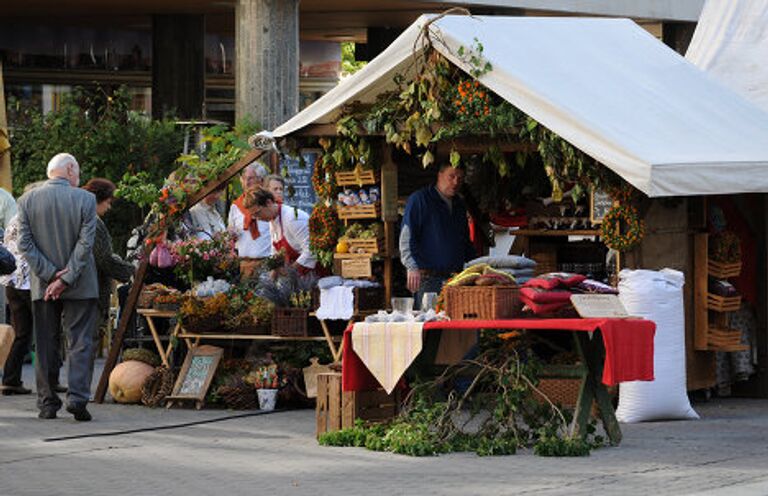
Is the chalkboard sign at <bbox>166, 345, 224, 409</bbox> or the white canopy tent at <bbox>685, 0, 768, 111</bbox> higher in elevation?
the white canopy tent at <bbox>685, 0, 768, 111</bbox>

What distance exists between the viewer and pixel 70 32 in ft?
105

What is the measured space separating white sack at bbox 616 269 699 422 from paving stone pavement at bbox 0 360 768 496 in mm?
164

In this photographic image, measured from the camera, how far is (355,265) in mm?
15406

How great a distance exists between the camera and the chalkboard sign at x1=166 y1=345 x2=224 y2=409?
→ 15.4 meters

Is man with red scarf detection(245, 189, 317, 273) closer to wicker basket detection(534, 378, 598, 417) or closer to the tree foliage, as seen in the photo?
wicker basket detection(534, 378, 598, 417)

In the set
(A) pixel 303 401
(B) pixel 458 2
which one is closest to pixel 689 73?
(A) pixel 303 401

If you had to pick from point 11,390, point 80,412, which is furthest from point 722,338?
point 11,390

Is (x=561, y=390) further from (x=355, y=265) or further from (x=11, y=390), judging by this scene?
(x=11, y=390)

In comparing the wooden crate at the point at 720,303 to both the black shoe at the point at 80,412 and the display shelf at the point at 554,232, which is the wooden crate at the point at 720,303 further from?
the black shoe at the point at 80,412

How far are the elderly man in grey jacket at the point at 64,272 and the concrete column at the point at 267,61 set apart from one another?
10081mm

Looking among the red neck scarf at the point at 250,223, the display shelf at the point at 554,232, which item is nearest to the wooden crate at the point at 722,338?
the display shelf at the point at 554,232

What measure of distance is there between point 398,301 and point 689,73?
4183mm

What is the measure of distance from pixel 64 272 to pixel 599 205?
403 cm

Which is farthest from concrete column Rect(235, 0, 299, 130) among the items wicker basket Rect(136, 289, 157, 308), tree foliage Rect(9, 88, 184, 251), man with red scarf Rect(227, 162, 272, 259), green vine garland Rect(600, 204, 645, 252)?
A: green vine garland Rect(600, 204, 645, 252)
